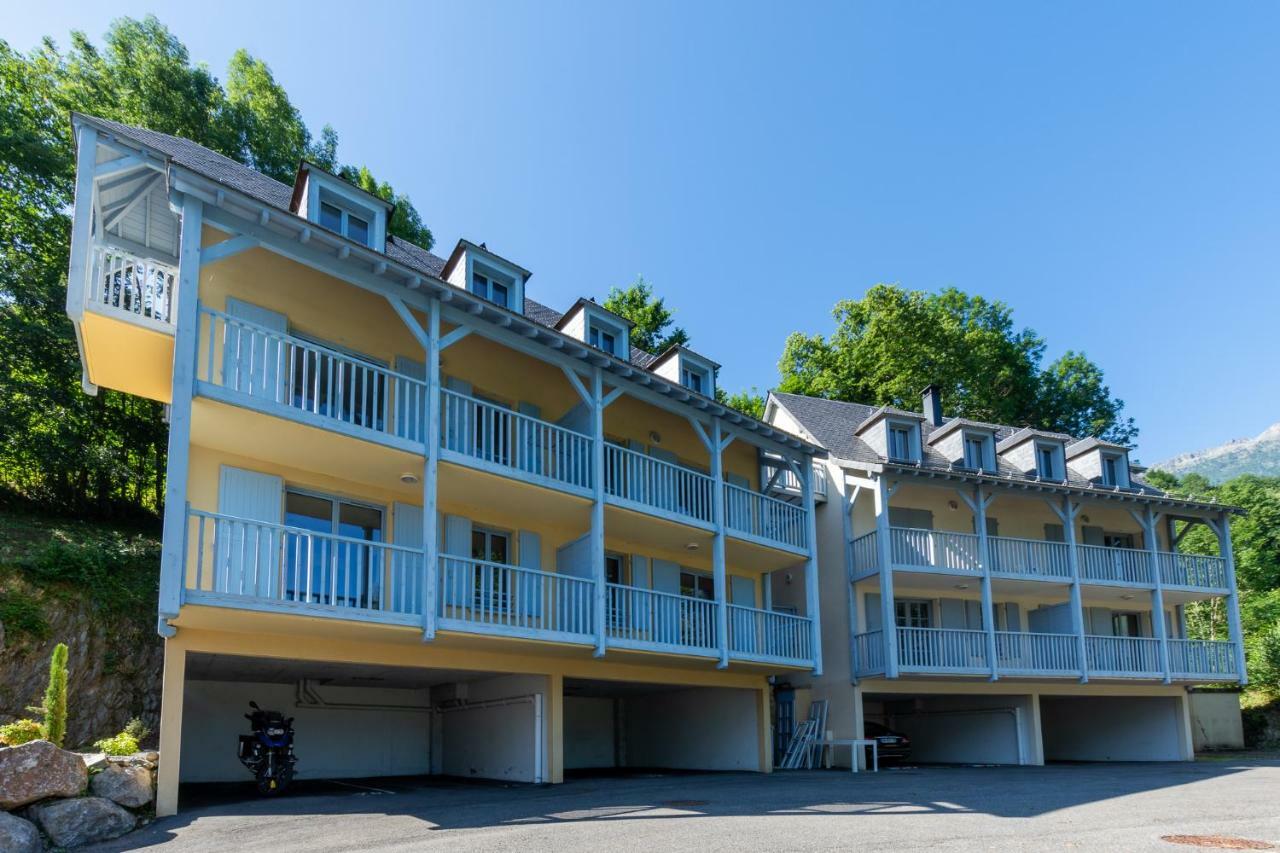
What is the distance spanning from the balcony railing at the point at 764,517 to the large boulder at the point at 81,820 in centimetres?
1181

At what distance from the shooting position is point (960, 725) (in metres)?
25.8

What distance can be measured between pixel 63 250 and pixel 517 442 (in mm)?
14104

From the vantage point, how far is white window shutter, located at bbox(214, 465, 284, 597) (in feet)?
38.2

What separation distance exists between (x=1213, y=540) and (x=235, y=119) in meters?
49.3

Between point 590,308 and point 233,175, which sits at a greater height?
point 233,175

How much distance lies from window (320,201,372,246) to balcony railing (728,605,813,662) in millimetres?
9732

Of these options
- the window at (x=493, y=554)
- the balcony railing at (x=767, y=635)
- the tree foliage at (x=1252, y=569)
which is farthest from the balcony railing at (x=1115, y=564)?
the window at (x=493, y=554)

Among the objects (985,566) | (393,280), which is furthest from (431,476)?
(985,566)

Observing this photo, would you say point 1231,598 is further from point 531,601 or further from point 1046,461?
point 531,601

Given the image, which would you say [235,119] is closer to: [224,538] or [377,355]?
[377,355]

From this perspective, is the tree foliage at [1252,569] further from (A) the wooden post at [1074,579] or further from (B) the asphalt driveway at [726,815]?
(B) the asphalt driveway at [726,815]

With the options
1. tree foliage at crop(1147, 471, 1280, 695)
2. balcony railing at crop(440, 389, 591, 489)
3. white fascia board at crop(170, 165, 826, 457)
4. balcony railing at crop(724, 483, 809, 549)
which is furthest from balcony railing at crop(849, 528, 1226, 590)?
balcony railing at crop(440, 389, 591, 489)

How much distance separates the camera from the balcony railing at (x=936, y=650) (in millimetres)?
22391

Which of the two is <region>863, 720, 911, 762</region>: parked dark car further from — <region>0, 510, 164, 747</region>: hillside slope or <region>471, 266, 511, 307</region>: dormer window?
<region>0, 510, 164, 747</region>: hillside slope
